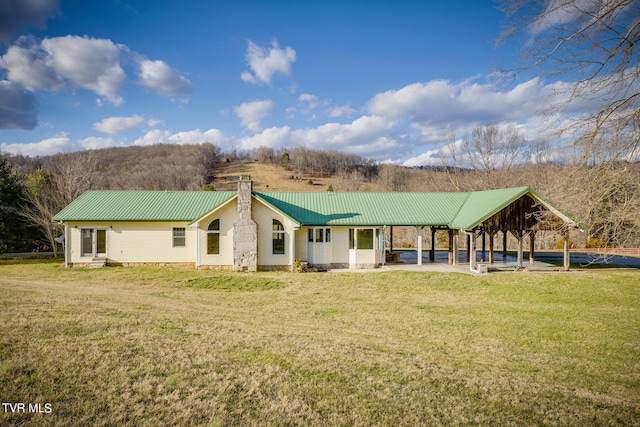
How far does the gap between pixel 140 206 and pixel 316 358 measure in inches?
778

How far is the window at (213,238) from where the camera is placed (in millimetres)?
21109

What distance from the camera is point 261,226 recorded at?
69.5 feet

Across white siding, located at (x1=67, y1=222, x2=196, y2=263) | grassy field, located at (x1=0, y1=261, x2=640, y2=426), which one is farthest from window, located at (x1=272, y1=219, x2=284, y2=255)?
grassy field, located at (x1=0, y1=261, x2=640, y2=426)

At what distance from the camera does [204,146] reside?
118 meters

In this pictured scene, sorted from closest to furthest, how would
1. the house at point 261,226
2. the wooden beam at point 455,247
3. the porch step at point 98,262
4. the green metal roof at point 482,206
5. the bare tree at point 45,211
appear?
the green metal roof at point 482,206
the house at point 261,226
the wooden beam at point 455,247
the porch step at point 98,262
the bare tree at point 45,211

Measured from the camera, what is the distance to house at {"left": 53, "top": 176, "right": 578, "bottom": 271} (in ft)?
66.9

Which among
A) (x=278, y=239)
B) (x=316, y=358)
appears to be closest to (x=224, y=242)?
(x=278, y=239)

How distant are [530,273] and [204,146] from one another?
112917 mm

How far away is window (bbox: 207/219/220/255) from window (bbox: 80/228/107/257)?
6.73 meters

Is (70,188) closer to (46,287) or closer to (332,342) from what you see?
(46,287)

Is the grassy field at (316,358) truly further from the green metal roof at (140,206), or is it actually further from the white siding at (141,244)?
the green metal roof at (140,206)

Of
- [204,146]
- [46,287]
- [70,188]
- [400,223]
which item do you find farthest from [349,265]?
[204,146]

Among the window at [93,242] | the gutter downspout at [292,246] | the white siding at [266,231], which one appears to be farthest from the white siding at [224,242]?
the window at [93,242]

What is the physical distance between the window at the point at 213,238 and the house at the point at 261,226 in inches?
2.3
